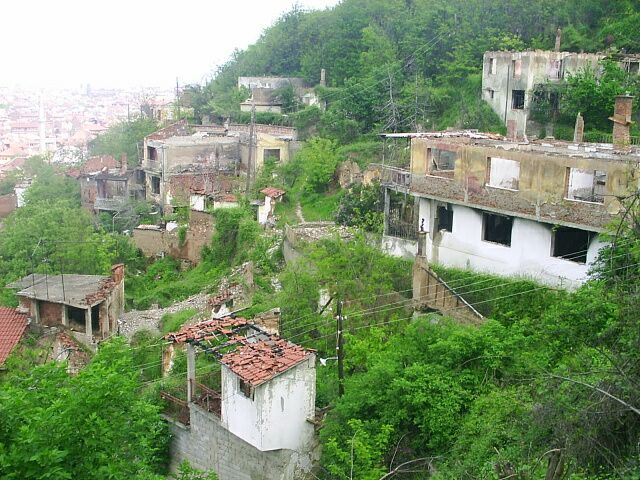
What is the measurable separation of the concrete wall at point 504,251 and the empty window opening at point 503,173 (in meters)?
0.85

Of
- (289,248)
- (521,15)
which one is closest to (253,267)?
(289,248)

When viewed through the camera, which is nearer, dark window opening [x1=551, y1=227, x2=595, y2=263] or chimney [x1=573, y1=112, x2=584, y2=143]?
dark window opening [x1=551, y1=227, x2=595, y2=263]

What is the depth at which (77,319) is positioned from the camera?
2161 cm

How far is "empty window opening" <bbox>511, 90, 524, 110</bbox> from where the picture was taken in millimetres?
29284

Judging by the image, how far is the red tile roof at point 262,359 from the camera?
1317 cm

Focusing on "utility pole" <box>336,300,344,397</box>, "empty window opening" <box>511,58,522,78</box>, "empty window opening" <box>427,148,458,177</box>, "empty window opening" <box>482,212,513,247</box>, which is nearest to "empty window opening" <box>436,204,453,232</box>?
"empty window opening" <box>427,148,458,177</box>

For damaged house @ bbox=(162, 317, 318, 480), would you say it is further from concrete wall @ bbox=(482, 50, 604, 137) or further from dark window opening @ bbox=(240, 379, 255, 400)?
concrete wall @ bbox=(482, 50, 604, 137)

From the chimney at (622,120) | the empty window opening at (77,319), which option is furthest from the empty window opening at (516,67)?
the empty window opening at (77,319)

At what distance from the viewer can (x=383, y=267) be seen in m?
18.6

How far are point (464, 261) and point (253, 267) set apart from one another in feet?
24.5

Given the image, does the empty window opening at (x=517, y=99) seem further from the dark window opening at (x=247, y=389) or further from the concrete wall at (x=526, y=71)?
the dark window opening at (x=247, y=389)

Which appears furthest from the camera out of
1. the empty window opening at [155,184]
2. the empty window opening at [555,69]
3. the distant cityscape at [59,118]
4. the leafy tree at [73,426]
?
the distant cityscape at [59,118]

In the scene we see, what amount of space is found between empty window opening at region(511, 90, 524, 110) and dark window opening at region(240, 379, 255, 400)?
64.6 ft

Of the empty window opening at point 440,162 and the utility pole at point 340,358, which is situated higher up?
the empty window opening at point 440,162
